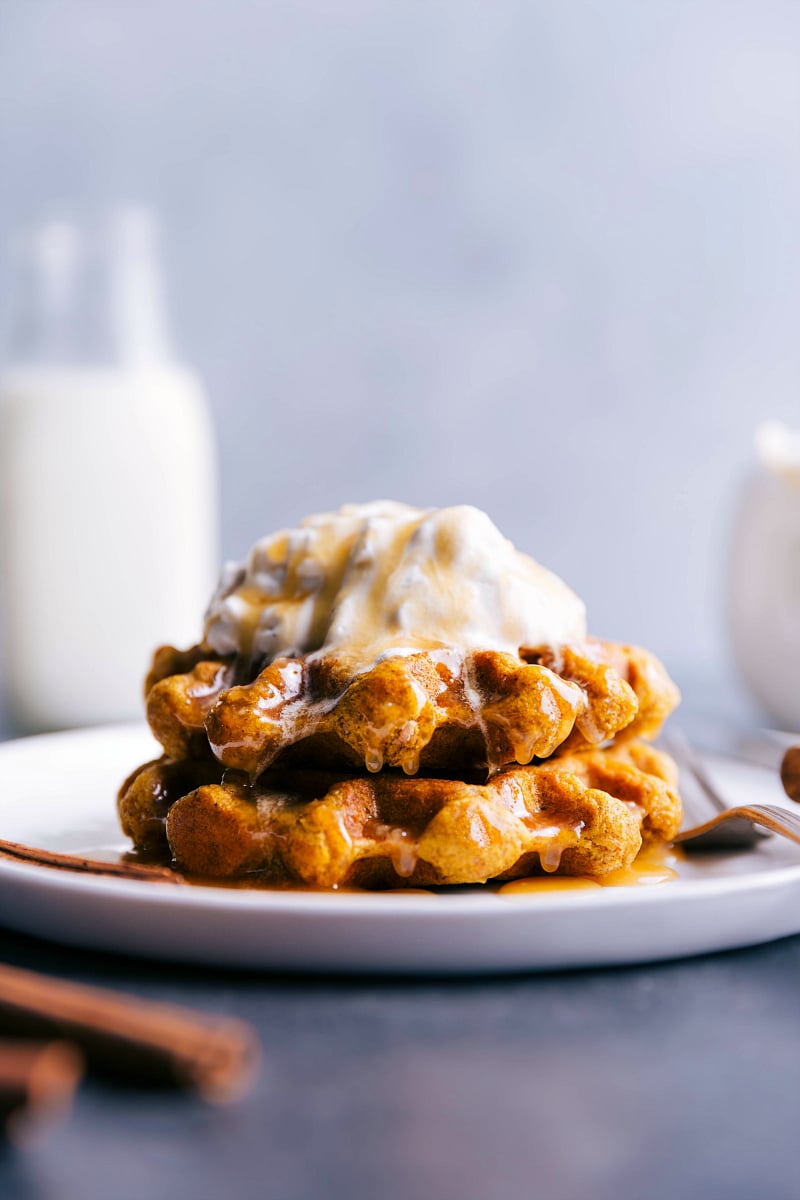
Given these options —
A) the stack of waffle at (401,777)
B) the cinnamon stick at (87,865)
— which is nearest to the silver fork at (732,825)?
the stack of waffle at (401,777)

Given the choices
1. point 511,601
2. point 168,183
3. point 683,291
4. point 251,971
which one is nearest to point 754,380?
point 683,291

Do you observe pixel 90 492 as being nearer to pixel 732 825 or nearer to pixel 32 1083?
pixel 732 825

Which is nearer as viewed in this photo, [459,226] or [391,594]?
[391,594]

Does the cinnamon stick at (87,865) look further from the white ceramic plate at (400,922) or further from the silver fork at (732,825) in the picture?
the silver fork at (732,825)

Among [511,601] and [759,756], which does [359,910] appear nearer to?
[511,601]

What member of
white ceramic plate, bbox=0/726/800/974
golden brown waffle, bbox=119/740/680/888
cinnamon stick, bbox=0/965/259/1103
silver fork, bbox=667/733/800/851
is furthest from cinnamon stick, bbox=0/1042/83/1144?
silver fork, bbox=667/733/800/851

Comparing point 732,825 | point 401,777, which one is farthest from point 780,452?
point 401,777
